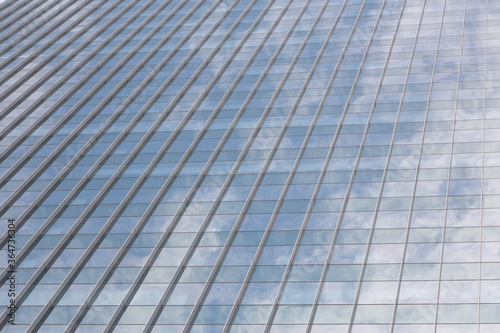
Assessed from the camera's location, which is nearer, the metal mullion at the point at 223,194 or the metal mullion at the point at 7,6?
the metal mullion at the point at 223,194

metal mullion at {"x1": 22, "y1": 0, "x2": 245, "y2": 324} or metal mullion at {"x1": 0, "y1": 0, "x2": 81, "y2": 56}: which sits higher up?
metal mullion at {"x1": 0, "y1": 0, "x2": 81, "y2": 56}

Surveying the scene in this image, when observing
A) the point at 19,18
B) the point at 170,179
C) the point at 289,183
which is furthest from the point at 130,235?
the point at 19,18

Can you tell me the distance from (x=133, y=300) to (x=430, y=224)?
1802 cm

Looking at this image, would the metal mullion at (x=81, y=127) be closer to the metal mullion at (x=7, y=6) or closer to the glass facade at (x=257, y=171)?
the glass facade at (x=257, y=171)

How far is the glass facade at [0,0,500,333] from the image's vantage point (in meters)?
41.3

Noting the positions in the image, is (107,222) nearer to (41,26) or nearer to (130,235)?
(130,235)

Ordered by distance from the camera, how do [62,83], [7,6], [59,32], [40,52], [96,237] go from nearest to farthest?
[96,237], [62,83], [40,52], [59,32], [7,6]

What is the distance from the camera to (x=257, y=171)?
51.8 meters

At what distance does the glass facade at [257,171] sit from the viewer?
4128 centimetres

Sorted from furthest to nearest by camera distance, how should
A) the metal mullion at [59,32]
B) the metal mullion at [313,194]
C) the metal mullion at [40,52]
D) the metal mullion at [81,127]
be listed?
the metal mullion at [59,32] → the metal mullion at [40,52] → the metal mullion at [81,127] → the metal mullion at [313,194]

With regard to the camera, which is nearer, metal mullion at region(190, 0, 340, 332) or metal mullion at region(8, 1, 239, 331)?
metal mullion at region(190, 0, 340, 332)

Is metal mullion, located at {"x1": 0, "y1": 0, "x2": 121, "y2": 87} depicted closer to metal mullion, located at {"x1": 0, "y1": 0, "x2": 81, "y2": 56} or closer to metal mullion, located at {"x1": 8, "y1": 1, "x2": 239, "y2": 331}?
metal mullion, located at {"x1": 0, "y1": 0, "x2": 81, "y2": 56}

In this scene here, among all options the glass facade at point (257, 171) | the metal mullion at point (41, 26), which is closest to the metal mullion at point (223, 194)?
the glass facade at point (257, 171)

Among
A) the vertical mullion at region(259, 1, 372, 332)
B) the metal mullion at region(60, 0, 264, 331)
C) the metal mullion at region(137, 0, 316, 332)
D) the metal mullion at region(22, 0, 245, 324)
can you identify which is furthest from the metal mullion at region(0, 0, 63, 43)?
the vertical mullion at region(259, 1, 372, 332)
